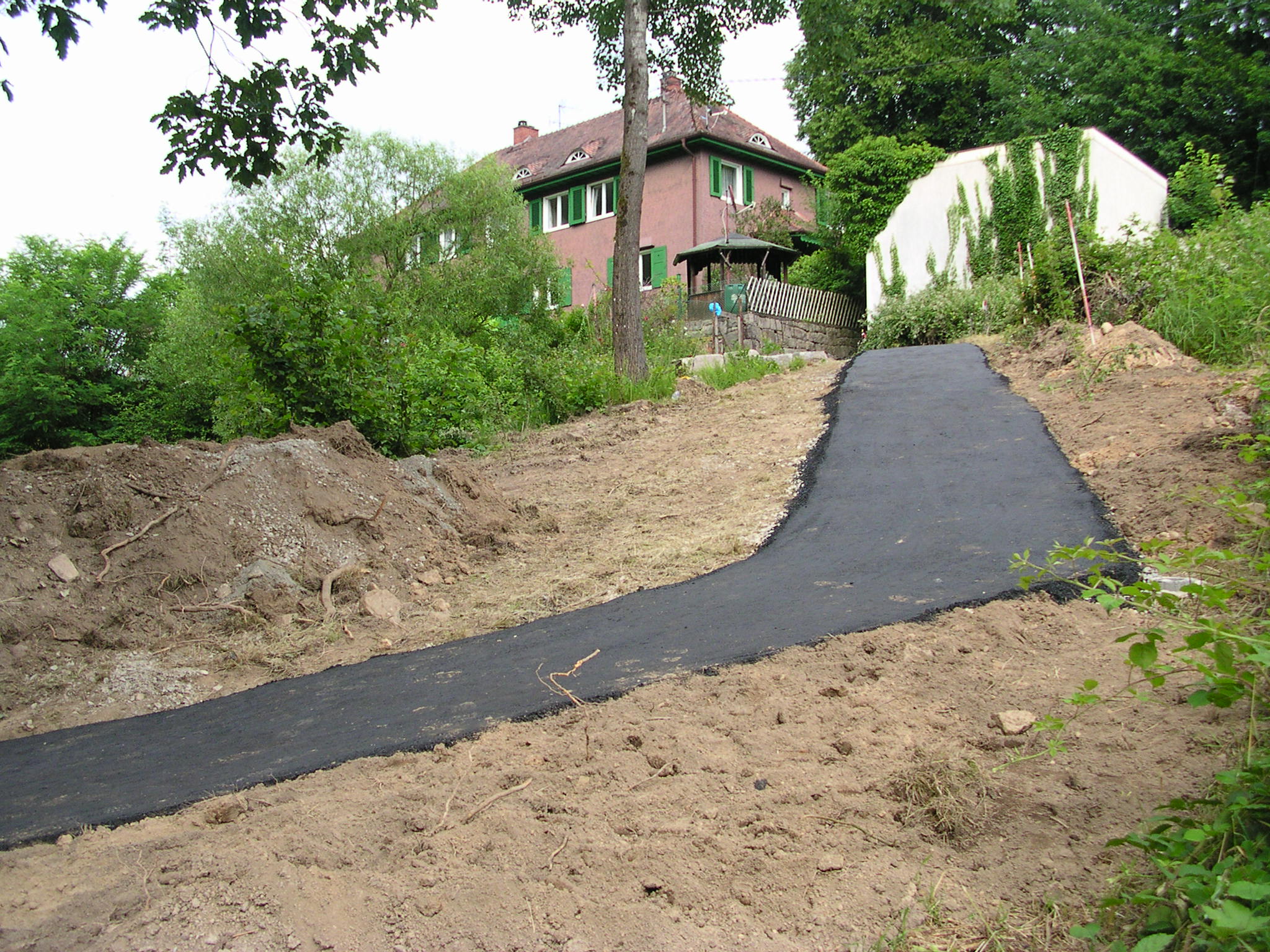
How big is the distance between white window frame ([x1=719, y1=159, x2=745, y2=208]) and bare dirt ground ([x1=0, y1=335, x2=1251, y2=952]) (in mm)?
22276

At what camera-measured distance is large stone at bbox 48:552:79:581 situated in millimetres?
5602

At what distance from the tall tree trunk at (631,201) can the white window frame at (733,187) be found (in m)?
13.7

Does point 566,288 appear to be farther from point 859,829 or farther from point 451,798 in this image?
point 859,829

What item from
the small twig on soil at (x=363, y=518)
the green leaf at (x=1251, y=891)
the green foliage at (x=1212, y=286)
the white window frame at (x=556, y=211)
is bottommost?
the green leaf at (x=1251, y=891)

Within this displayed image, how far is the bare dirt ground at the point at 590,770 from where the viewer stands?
248cm

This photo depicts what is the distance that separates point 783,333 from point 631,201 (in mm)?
8635

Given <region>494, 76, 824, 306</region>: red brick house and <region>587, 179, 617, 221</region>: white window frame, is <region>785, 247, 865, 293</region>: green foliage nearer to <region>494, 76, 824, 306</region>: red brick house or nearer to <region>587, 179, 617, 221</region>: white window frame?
<region>494, 76, 824, 306</region>: red brick house

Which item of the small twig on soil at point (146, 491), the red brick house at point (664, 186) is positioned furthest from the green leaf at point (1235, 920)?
the red brick house at point (664, 186)

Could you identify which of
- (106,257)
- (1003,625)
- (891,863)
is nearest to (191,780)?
(891,863)

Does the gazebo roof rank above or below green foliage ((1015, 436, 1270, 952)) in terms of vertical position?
above

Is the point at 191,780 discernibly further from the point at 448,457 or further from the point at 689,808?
the point at 448,457

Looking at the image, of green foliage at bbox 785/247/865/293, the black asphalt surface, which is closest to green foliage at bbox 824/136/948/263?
green foliage at bbox 785/247/865/293

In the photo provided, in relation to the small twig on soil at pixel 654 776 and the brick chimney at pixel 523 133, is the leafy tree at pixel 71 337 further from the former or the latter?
the small twig on soil at pixel 654 776

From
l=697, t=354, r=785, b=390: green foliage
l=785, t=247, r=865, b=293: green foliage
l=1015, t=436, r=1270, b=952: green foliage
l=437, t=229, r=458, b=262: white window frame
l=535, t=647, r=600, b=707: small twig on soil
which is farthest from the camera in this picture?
l=785, t=247, r=865, b=293: green foliage
